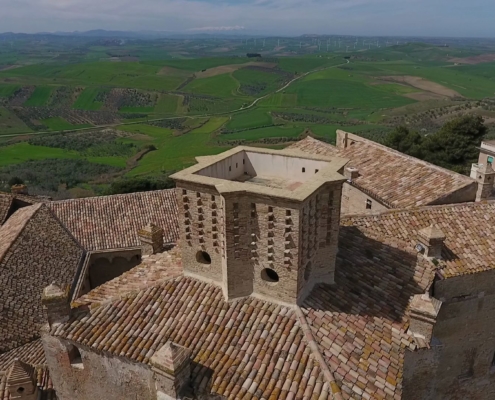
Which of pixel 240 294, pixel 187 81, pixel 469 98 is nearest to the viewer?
pixel 240 294

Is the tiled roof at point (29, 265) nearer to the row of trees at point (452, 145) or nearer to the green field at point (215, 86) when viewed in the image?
the row of trees at point (452, 145)

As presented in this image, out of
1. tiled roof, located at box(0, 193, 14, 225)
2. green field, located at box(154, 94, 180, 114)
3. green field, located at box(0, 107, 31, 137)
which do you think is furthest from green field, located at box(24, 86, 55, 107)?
tiled roof, located at box(0, 193, 14, 225)

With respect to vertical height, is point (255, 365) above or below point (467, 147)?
above

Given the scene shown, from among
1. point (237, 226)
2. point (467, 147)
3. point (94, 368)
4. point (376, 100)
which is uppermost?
point (237, 226)

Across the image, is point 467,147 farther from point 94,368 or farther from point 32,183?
point 32,183

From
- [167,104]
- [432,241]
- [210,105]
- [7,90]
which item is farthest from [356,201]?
[7,90]

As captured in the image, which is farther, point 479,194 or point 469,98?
point 469,98

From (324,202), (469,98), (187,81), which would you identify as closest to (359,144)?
(324,202)

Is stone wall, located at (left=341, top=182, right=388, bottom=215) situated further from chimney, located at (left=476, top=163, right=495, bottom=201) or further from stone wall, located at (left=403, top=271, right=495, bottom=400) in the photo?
stone wall, located at (left=403, top=271, right=495, bottom=400)
